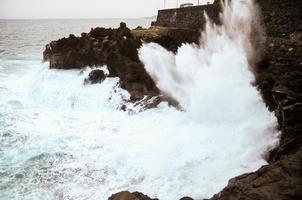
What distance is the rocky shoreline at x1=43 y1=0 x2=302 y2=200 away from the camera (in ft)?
15.5

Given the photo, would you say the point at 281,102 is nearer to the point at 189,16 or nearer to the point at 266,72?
the point at 266,72

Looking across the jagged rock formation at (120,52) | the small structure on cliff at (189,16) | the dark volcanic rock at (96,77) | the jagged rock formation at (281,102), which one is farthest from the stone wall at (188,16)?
the dark volcanic rock at (96,77)

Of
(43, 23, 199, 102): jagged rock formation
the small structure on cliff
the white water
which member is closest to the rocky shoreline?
(43, 23, 199, 102): jagged rock formation

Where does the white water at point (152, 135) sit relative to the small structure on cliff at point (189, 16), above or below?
below

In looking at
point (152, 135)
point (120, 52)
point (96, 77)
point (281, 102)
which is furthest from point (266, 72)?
point (96, 77)

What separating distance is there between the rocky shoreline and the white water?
0.53 meters

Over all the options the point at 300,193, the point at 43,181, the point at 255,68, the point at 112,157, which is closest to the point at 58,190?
the point at 43,181

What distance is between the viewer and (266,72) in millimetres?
10547

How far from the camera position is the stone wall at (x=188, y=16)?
1706 cm

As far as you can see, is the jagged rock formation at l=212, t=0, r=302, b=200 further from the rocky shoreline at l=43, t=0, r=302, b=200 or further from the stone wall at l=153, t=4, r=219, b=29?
the stone wall at l=153, t=4, r=219, b=29

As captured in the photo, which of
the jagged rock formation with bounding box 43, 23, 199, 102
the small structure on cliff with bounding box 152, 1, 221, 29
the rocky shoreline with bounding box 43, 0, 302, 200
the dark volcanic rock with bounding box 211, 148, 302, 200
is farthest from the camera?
the small structure on cliff with bounding box 152, 1, 221, 29

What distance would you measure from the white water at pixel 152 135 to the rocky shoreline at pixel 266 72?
534mm

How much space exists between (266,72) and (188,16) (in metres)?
9.99

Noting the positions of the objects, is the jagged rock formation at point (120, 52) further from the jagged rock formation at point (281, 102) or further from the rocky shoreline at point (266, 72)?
the jagged rock formation at point (281, 102)
